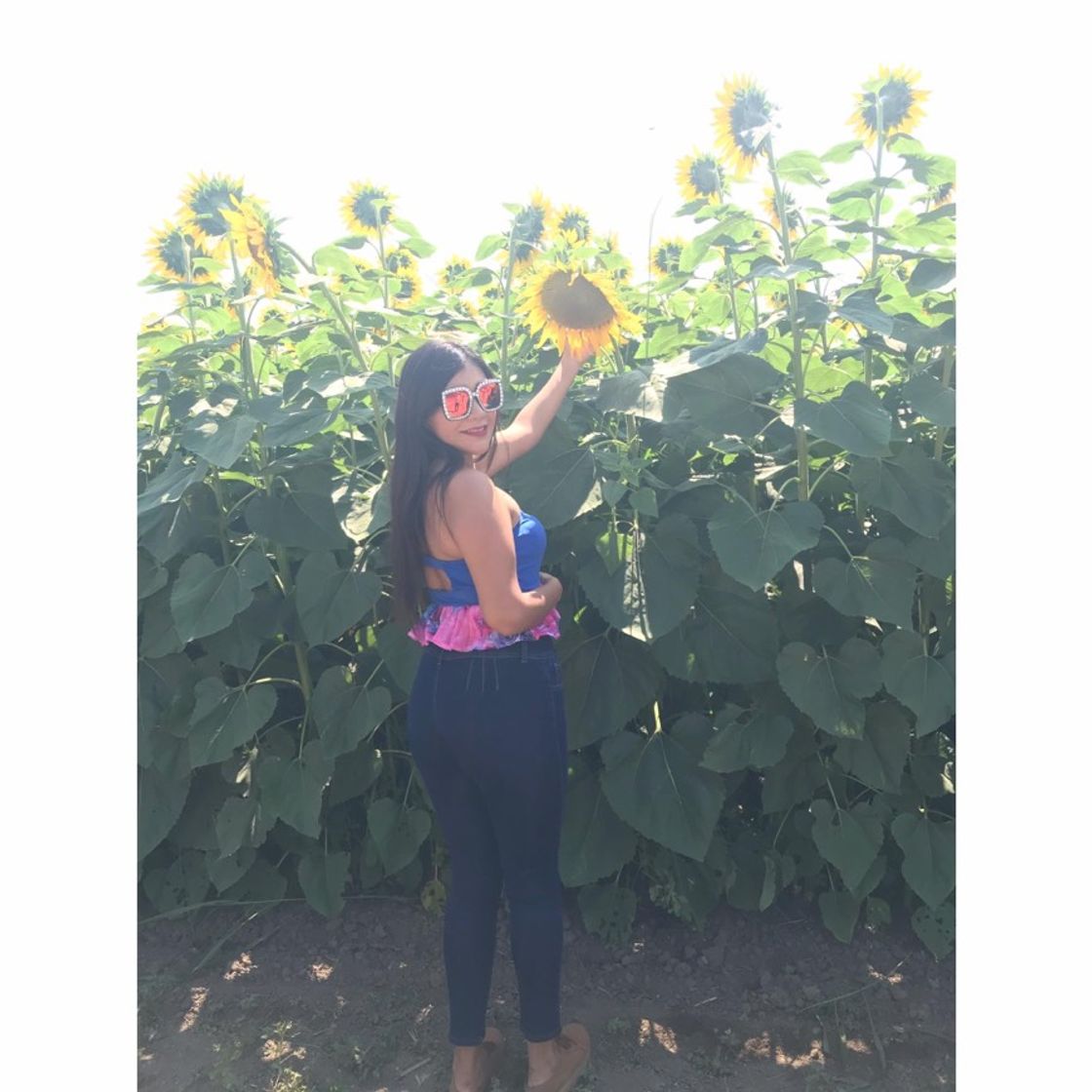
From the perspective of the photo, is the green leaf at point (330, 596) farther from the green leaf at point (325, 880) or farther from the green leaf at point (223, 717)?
the green leaf at point (325, 880)

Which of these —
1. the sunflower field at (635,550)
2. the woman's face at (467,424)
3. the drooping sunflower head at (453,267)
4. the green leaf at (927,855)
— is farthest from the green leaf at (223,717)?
the green leaf at (927,855)

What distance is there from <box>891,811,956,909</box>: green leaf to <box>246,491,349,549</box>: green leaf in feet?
5.04

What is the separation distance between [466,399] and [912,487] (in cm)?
106

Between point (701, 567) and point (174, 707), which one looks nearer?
point (701, 567)

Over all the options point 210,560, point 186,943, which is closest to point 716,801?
point 210,560

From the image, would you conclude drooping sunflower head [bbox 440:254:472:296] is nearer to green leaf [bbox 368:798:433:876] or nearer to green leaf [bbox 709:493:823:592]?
green leaf [bbox 709:493:823:592]

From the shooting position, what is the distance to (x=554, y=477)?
2570 mm

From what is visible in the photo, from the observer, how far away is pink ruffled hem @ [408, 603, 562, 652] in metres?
2.25

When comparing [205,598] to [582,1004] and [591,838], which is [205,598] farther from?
[582,1004]

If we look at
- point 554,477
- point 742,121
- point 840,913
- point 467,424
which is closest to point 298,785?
point 554,477

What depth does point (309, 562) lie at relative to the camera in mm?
2701

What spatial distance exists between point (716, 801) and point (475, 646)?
0.76 metres

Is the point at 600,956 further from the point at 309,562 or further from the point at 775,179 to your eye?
the point at 775,179
